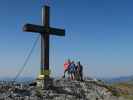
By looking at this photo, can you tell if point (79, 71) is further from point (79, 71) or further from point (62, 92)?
point (62, 92)

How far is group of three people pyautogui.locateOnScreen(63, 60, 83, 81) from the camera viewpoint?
2080cm

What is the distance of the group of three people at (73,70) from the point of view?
20805mm

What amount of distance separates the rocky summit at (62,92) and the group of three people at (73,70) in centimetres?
132

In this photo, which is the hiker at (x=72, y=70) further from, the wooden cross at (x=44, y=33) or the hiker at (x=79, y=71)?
the wooden cross at (x=44, y=33)

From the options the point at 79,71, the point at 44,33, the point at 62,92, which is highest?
the point at 44,33

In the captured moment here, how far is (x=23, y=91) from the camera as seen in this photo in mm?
15547

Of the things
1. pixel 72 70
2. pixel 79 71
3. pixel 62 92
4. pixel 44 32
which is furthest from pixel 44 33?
pixel 79 71

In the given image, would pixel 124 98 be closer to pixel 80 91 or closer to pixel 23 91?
pixel 80 91

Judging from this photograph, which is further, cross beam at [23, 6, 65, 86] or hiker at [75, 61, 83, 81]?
hiker at [75, 61, 83, 81]

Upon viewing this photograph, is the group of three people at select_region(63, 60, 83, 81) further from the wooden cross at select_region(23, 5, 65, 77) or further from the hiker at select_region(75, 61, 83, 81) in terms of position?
the wooden cross at select_region(23, 5, 65, 77)

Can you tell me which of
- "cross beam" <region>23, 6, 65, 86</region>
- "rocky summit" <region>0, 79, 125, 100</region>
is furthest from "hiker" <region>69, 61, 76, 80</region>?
"cross beam" <region>23, 6, 65, 86</region>

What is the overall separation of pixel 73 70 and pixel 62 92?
3.85 meters

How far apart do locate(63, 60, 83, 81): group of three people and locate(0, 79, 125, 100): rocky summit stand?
4.32 ft

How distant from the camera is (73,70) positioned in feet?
68.4
